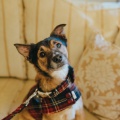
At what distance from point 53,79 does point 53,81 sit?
1 centimetres

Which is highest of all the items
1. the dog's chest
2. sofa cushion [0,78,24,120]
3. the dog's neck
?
the dog's neck

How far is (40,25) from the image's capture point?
1665mm

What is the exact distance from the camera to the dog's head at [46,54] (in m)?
1.17

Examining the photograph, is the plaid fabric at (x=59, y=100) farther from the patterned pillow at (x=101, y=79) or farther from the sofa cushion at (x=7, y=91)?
the sofa cushion at (x=7, y=91)

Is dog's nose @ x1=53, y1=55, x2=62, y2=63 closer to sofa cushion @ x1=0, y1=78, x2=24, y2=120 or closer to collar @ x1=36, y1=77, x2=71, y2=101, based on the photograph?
collar @ x1=36, y1=77, x2=71, y2=101

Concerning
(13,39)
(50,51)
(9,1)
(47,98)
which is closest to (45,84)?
(47,98)

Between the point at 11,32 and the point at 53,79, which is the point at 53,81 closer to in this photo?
the point at 53,79

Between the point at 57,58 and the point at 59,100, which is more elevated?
the point at 57,58

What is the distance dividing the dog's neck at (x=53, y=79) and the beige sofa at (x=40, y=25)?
0.37m

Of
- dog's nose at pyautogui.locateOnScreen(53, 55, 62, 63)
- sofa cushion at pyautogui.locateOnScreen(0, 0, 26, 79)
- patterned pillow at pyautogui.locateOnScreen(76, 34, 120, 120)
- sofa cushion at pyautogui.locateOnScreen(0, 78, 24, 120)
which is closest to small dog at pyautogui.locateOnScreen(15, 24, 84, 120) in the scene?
dog's nose at pyautogui.locateOnScreen(53, 55, 62, 63)

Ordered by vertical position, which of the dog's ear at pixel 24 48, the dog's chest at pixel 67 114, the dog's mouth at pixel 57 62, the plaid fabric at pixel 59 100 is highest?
Result: the dog's ear at pixel 24 48

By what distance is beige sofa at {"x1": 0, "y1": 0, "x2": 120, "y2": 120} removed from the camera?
1610mm

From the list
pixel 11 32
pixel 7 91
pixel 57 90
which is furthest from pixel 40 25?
pixel 57 90

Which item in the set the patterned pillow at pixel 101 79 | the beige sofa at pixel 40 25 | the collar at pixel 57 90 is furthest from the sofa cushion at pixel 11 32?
the collar at pixel 57 90
